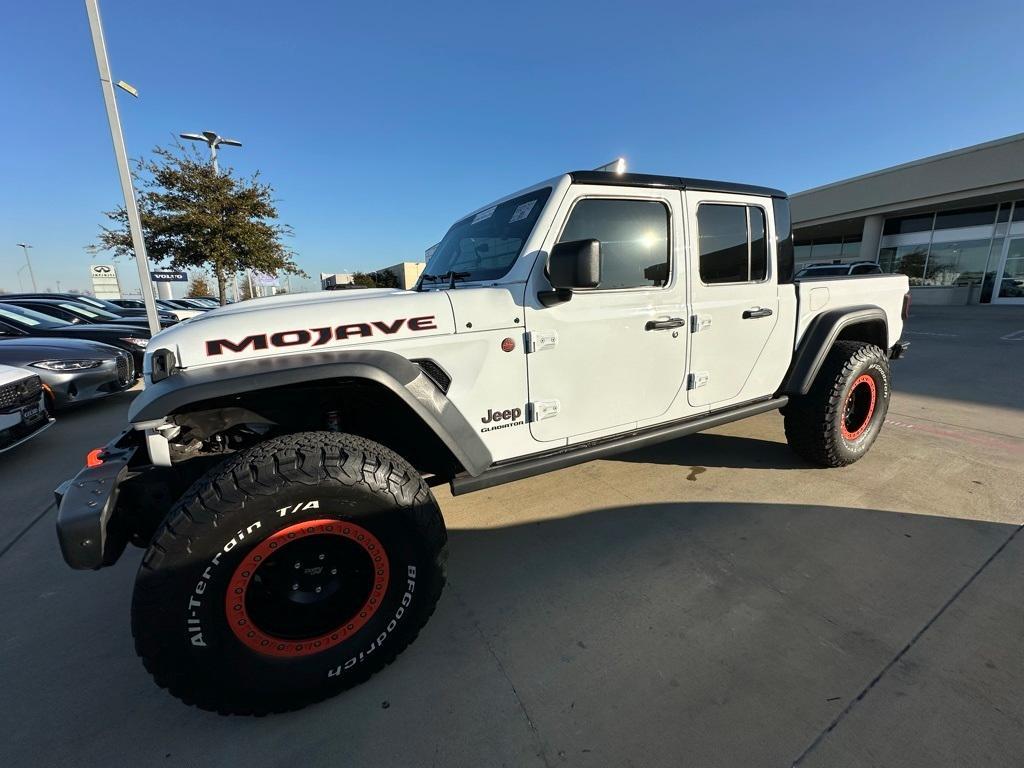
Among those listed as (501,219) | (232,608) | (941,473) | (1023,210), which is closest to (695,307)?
(501,219)

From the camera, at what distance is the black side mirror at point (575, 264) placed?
1.90 m

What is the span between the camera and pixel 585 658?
1.78 meters

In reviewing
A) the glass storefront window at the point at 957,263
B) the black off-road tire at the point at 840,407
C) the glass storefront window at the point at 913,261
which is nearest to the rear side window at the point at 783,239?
the black off-road tire at the point at 840,407

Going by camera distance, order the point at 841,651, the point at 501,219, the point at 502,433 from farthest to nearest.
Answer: the point at 501,219, the point at 502,433, the point at 841,651

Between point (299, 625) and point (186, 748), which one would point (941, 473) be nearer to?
point (299, 625)

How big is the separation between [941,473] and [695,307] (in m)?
2.37

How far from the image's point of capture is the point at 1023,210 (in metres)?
17.7

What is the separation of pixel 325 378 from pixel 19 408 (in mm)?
4221

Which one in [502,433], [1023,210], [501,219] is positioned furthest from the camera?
[1023,210]

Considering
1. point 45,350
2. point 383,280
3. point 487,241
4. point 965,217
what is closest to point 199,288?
point 383,280

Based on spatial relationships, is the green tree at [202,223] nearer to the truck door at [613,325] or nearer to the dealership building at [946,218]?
the truck door at [613,325]

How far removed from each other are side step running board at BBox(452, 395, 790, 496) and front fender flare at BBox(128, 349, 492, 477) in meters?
0.08

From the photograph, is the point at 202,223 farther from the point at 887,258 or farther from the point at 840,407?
the point at 887,258

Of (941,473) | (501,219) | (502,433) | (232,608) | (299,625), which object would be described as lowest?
(941,473)
